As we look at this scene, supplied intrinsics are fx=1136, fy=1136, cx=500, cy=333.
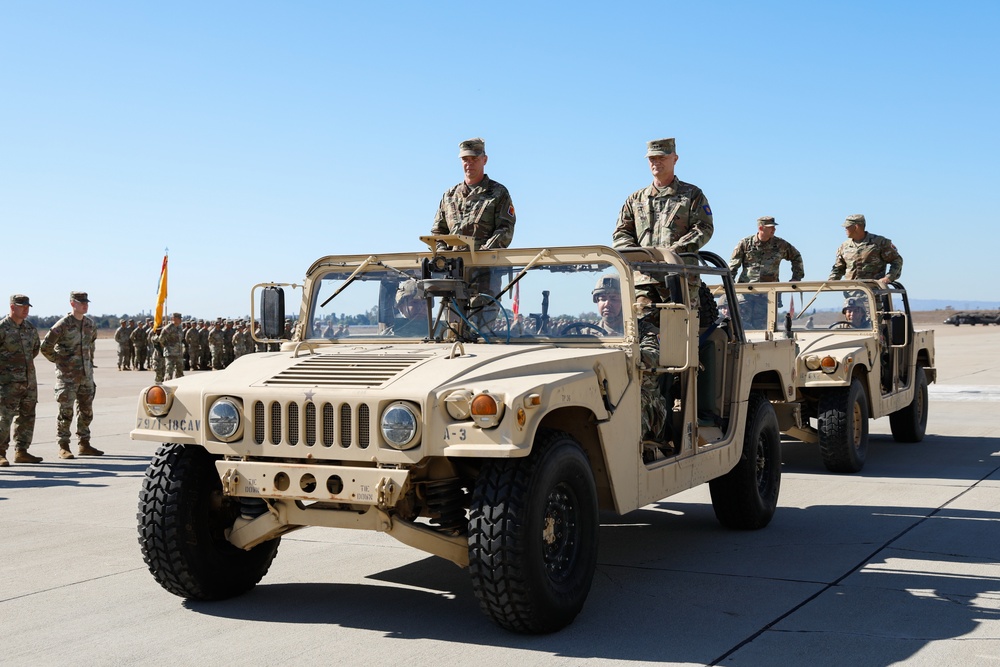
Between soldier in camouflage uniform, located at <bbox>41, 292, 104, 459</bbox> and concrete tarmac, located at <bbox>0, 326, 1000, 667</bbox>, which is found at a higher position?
soldier in camouflage uniform, located at <bbox>41, 292, 104, 459</bbox>

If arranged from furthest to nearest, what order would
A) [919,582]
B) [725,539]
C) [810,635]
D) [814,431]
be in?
[814,431], [725,539], [919,582], [810,635]

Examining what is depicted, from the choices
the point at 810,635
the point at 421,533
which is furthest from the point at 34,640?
the point at 810,635

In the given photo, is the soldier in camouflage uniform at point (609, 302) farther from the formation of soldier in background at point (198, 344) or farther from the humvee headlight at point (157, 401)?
the formation of soldier in background at point (198, 344)

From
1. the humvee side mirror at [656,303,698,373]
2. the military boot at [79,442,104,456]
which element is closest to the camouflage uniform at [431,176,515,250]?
the humvee side mirror at [656,303,698,373]

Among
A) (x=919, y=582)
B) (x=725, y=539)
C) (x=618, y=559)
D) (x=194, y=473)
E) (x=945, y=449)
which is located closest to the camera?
(x=194, y=473)

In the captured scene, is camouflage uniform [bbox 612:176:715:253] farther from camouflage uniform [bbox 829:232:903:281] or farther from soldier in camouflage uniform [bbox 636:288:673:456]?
camouflage uniform [bbox 829:232:903:281]

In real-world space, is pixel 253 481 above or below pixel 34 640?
above

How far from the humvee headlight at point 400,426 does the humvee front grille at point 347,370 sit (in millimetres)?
225

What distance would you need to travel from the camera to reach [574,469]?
502 cm

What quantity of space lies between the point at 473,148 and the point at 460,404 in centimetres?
316

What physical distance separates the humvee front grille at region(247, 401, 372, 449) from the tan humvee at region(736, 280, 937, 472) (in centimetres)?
552

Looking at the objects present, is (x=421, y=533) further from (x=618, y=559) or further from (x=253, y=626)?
(x=618, y=559)

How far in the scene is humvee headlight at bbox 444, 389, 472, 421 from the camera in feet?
15.4

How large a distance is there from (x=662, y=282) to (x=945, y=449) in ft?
21.1
